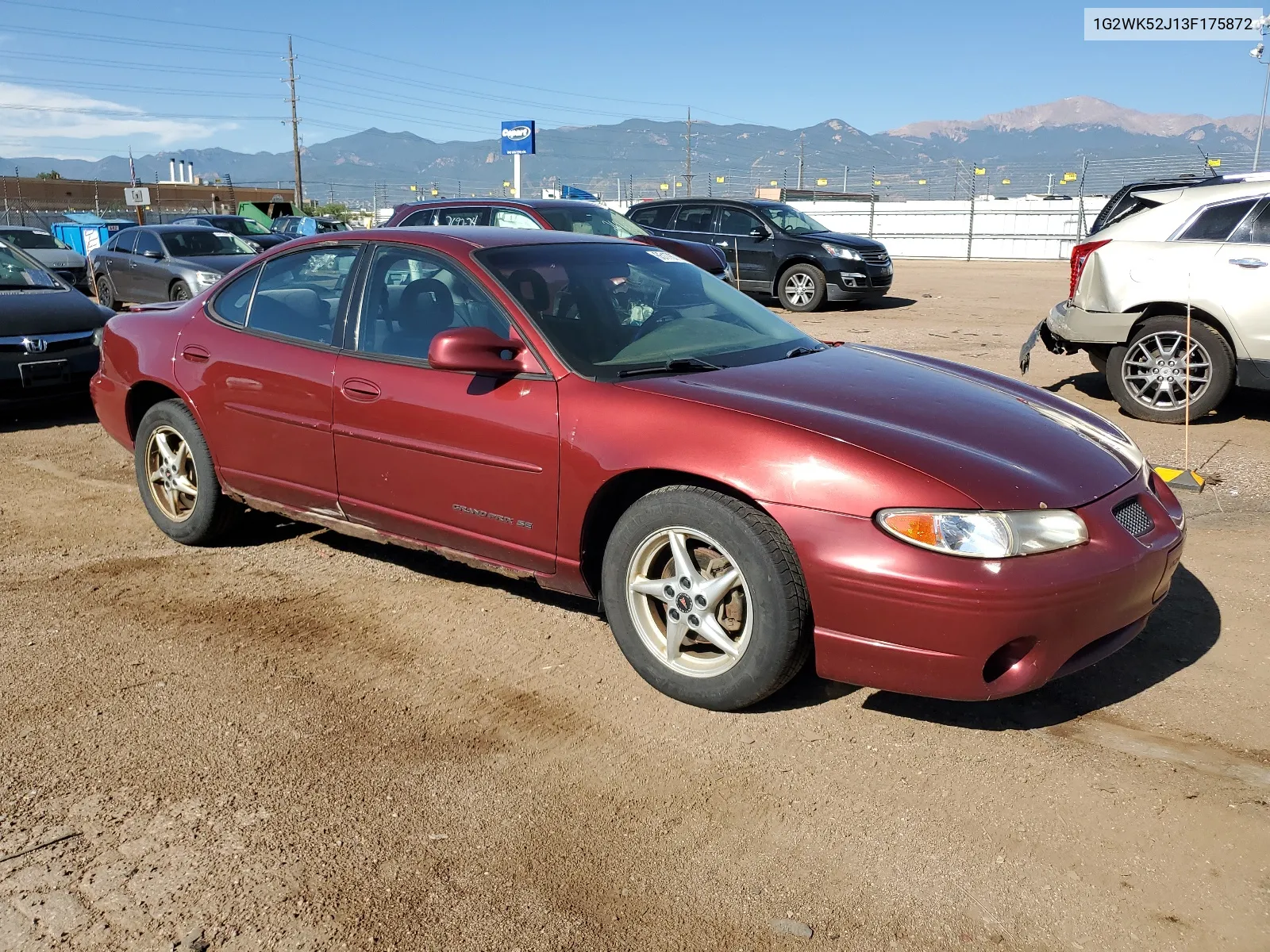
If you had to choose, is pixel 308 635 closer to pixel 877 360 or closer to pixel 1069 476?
pixel 877 360

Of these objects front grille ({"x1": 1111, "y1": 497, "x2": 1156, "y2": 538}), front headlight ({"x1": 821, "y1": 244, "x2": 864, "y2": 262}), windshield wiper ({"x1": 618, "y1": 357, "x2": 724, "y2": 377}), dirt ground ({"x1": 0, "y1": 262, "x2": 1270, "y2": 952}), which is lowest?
dirt ground ({"x1": 0, "y1": 262, "x2": 1270, "y2": 952})

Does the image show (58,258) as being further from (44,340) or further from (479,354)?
(479,354)

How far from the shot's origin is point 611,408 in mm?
3535

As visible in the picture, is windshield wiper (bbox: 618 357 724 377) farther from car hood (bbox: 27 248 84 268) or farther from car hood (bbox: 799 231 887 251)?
car hood (bbox: 27 248 84 268)

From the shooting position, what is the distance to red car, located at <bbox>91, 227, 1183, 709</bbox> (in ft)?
9.86

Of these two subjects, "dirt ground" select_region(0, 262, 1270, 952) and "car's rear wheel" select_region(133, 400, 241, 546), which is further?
"car's rear wheel" select_region(133, 400, 241, 546)

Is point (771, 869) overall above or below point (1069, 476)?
below

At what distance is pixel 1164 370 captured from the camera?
7699 millimetres

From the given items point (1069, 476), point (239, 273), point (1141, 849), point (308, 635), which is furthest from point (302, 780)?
point (239, 273)

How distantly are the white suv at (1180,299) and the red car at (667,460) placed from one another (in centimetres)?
395

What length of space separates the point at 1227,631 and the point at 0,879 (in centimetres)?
413

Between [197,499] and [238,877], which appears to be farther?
[197,499]

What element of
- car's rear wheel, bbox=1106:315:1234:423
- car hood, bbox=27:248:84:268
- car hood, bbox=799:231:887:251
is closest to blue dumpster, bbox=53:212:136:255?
car hood, bbox=27:248:84:268

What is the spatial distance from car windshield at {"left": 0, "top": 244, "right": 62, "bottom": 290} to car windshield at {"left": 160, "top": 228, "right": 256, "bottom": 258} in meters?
6.10
